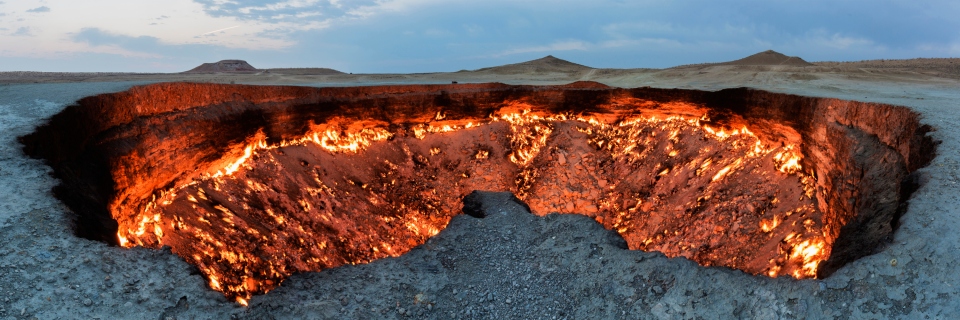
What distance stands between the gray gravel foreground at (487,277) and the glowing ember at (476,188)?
1.45m

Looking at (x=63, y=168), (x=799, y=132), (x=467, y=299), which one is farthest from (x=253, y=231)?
(x=799, y=132)

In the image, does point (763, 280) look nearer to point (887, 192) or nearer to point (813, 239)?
point (887, 192)

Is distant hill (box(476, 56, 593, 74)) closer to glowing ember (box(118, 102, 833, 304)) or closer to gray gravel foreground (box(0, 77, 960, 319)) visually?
glowing ember (box(118, 102, 833, 304))

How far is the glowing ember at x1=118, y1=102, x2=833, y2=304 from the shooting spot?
8.66 meters

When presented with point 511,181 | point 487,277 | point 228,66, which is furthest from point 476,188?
point 228,66

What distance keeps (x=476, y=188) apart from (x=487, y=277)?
5.92 meters

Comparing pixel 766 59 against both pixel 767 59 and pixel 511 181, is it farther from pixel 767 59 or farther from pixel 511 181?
pixel 511 181

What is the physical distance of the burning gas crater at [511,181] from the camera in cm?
812

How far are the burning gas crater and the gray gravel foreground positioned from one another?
621mm

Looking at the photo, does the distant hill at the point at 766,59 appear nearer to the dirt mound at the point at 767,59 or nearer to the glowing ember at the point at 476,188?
the dirt mound at the point at 767,59

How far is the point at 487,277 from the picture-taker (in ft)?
28.5

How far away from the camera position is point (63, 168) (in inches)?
240

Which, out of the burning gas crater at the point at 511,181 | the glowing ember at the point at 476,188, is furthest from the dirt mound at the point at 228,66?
A: the glowing ember at the point at 476,188

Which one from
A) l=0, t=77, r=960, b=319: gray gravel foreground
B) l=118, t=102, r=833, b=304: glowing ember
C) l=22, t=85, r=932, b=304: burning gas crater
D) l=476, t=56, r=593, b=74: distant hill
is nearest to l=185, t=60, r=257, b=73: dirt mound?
l=476, t=56, r=593, b=74: distant hill
